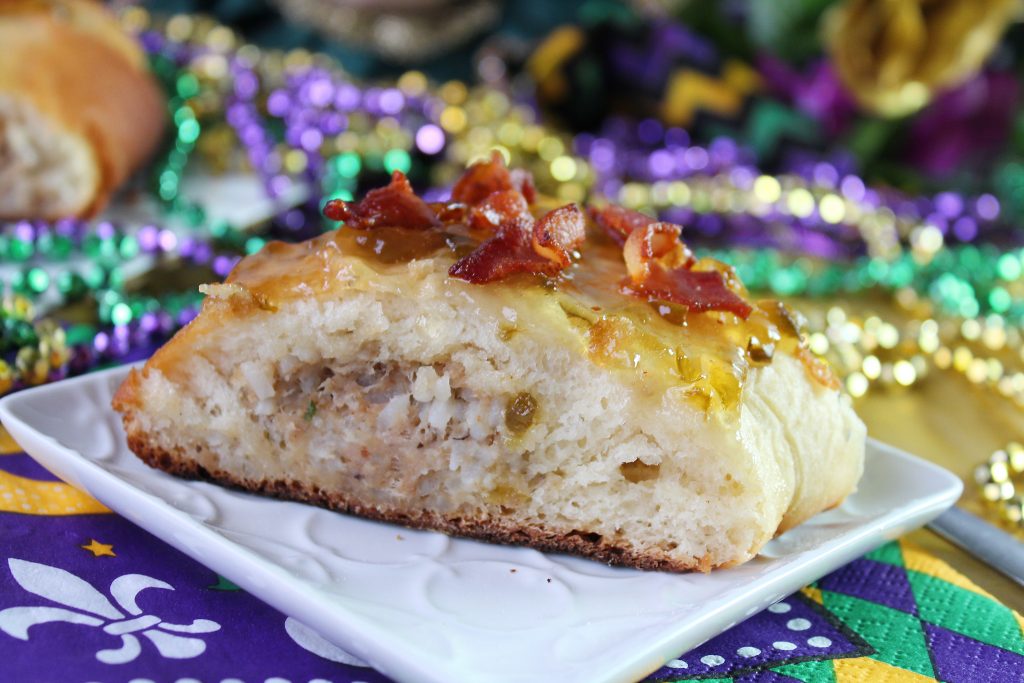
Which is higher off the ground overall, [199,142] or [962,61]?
[962,61]

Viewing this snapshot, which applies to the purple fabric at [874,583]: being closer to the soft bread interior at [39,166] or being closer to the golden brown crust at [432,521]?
the golden brown crust at [432,521]

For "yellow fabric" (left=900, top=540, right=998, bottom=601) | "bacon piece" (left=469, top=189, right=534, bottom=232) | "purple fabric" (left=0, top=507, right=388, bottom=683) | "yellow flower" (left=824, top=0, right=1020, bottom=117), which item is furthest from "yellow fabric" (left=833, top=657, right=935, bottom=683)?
"yellow flower" (left=824, top=0, right=1020, bottom=117)

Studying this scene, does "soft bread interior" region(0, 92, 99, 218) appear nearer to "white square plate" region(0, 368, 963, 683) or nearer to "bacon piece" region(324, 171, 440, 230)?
"white square plate" region(0, 368, 963, 683)

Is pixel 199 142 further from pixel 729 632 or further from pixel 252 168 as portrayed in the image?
pixel 729 632

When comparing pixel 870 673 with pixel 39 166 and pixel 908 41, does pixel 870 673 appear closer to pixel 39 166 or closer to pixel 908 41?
pixel 39 166

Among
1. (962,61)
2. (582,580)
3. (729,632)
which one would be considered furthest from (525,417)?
(962,61)

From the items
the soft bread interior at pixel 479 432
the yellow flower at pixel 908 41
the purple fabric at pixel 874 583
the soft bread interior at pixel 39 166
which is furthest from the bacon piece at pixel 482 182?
the yellow flower at pixel 908 41

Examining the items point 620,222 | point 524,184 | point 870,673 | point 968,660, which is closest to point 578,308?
point 620,222
